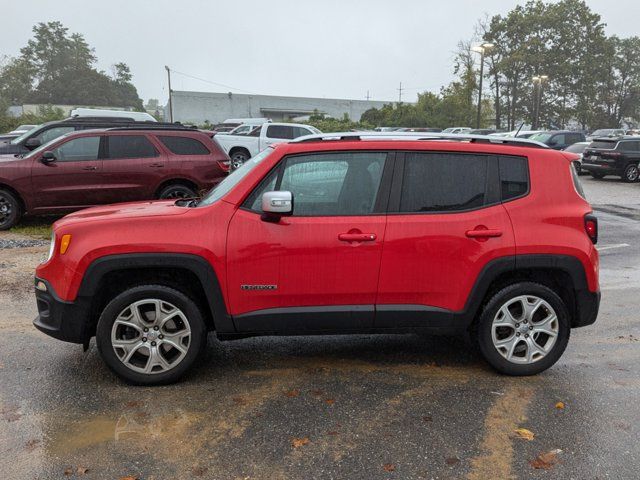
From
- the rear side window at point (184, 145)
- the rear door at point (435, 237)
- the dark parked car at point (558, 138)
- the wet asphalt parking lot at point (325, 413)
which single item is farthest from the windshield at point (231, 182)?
the dark parked car at point (558, 138)

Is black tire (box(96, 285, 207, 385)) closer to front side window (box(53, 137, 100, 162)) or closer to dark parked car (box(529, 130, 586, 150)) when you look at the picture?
front side window (box(53, 137, 100, 162))

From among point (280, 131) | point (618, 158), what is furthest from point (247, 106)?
point (618, 158)

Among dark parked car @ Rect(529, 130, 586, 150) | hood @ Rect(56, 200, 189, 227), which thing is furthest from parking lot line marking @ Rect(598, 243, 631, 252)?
dark parked car @ Rect(529, 130, 586, 150)

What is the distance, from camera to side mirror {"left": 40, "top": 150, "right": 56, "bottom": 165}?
926 cm

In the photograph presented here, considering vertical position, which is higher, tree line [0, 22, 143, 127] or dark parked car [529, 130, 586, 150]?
tree line [0, 22, 143, 127]

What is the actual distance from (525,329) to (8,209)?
867 centimetres

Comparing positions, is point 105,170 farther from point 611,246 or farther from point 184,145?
point 611,246

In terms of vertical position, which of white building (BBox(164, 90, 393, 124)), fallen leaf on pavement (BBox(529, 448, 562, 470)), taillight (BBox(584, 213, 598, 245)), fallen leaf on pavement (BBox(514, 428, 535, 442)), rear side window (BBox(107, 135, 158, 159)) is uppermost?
white building (BBox(164, 90, 393, 124))

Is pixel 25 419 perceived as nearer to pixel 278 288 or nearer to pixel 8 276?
pixel 278 288

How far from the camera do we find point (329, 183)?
396cm

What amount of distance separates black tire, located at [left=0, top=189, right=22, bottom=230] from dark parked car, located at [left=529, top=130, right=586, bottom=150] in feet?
71.3

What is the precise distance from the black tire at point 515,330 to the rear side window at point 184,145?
7.04m

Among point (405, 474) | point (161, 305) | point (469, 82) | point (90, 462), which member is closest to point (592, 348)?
point (405, 474)

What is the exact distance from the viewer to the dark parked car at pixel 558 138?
83.2 ft
